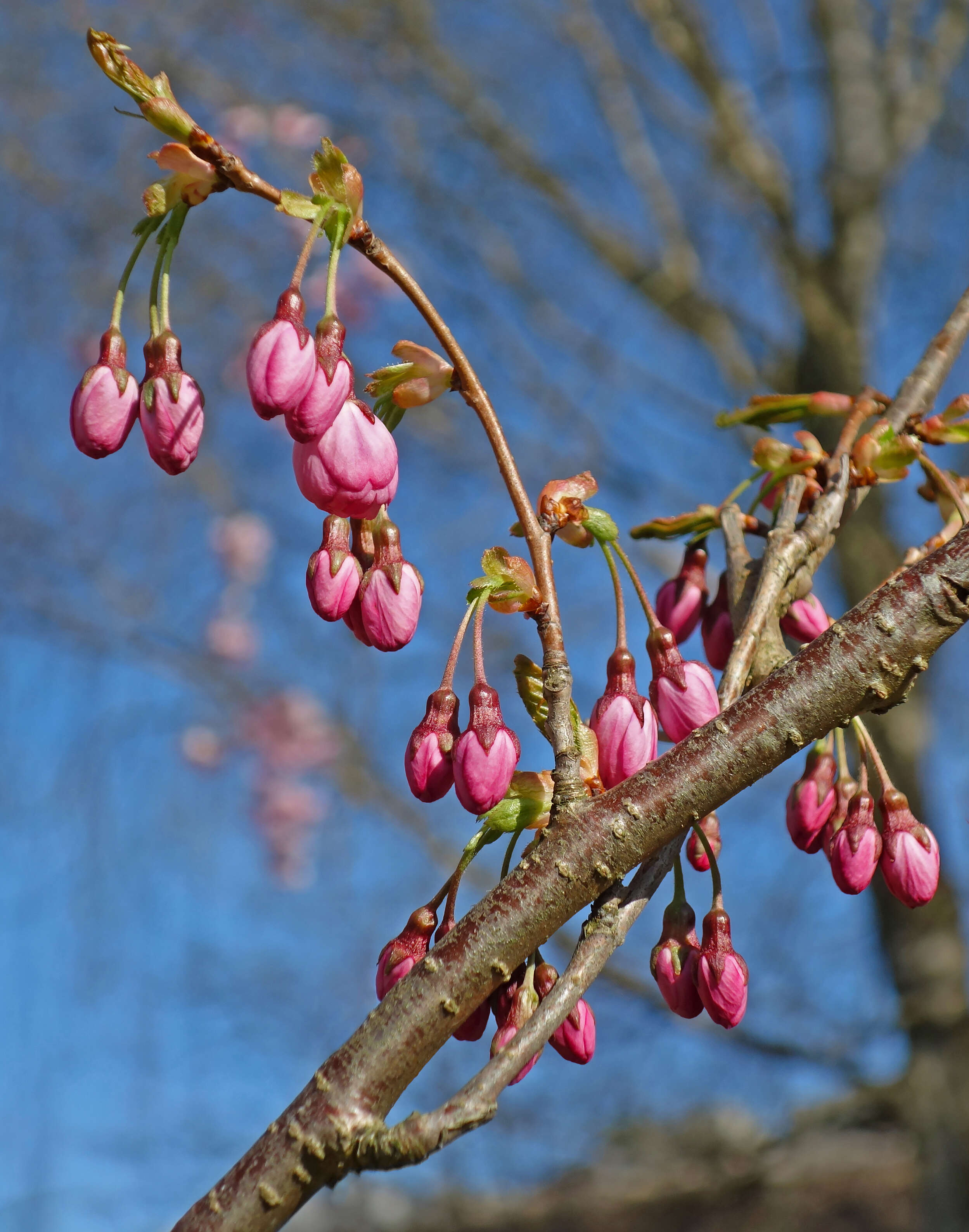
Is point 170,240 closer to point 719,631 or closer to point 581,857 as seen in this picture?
point 581,857

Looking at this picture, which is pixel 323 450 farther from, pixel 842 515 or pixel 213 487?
pixel 213 487

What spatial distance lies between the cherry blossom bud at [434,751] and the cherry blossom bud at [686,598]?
1.24ft

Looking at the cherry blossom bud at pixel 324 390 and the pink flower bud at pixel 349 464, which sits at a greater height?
the cherry blossom bud at pixel 324 390

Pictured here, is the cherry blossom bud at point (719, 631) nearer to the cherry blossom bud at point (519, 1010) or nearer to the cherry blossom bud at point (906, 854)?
the cherry blossom bud at point (906, 854)

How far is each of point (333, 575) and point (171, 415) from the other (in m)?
0.18

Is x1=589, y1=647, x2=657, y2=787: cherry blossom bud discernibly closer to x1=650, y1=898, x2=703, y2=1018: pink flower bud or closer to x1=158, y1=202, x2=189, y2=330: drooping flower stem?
x1=650, y1=898, x2=703, y2=1018: pink flower bud

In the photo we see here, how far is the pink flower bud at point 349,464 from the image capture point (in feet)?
2.66

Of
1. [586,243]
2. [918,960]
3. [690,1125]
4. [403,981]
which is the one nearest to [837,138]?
[586,243]

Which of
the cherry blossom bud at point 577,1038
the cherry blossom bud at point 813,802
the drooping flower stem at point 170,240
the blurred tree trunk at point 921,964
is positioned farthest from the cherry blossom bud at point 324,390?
the blurred tree trunk at point 921,964

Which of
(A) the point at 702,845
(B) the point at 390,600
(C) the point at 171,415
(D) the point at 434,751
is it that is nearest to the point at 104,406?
(C) the point at 171,415

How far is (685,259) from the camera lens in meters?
5.51

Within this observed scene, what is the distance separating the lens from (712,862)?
0.83 meters

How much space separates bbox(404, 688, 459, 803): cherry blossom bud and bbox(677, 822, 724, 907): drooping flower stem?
7.7 inches

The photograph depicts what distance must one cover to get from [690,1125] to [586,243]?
4430 mm
